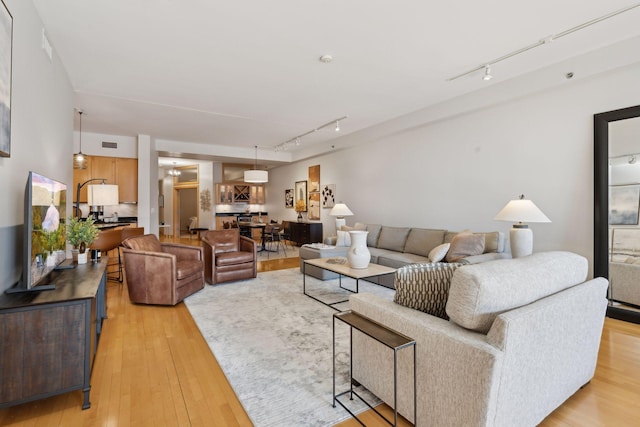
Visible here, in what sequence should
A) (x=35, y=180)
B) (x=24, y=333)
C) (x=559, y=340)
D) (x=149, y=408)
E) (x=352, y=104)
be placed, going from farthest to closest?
(x=352, y=104), (x=35, y=180), (x=149, y=408), (x=24, y=333), (x=559, y=340)

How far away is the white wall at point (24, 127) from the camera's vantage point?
6.62ft

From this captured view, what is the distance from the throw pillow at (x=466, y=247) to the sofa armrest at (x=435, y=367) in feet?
8.13

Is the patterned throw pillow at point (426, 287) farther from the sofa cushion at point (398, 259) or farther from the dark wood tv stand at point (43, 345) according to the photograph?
the sofa cushion at point (398, 259)

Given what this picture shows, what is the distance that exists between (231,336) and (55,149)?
268 centimetres

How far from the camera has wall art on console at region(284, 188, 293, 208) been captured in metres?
10.1

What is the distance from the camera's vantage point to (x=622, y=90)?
10.9 feet

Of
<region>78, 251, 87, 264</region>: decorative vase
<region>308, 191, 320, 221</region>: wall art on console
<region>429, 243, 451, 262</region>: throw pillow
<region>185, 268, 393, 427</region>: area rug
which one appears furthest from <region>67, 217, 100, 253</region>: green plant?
<region>308, 191, 320, 221</region>: wall art on console

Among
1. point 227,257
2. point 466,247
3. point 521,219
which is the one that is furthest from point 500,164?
point 227,257

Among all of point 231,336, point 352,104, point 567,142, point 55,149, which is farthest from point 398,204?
point 55,149

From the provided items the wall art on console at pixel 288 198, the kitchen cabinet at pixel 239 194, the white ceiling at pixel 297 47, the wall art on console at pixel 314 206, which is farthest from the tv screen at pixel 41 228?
the kitchen cabinet at pixel 239 194

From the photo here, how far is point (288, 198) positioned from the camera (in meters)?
10.2

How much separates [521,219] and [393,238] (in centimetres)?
235

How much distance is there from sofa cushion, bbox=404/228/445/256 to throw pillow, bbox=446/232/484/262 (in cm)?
72

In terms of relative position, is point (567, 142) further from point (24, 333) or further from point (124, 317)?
point (124, 317)
